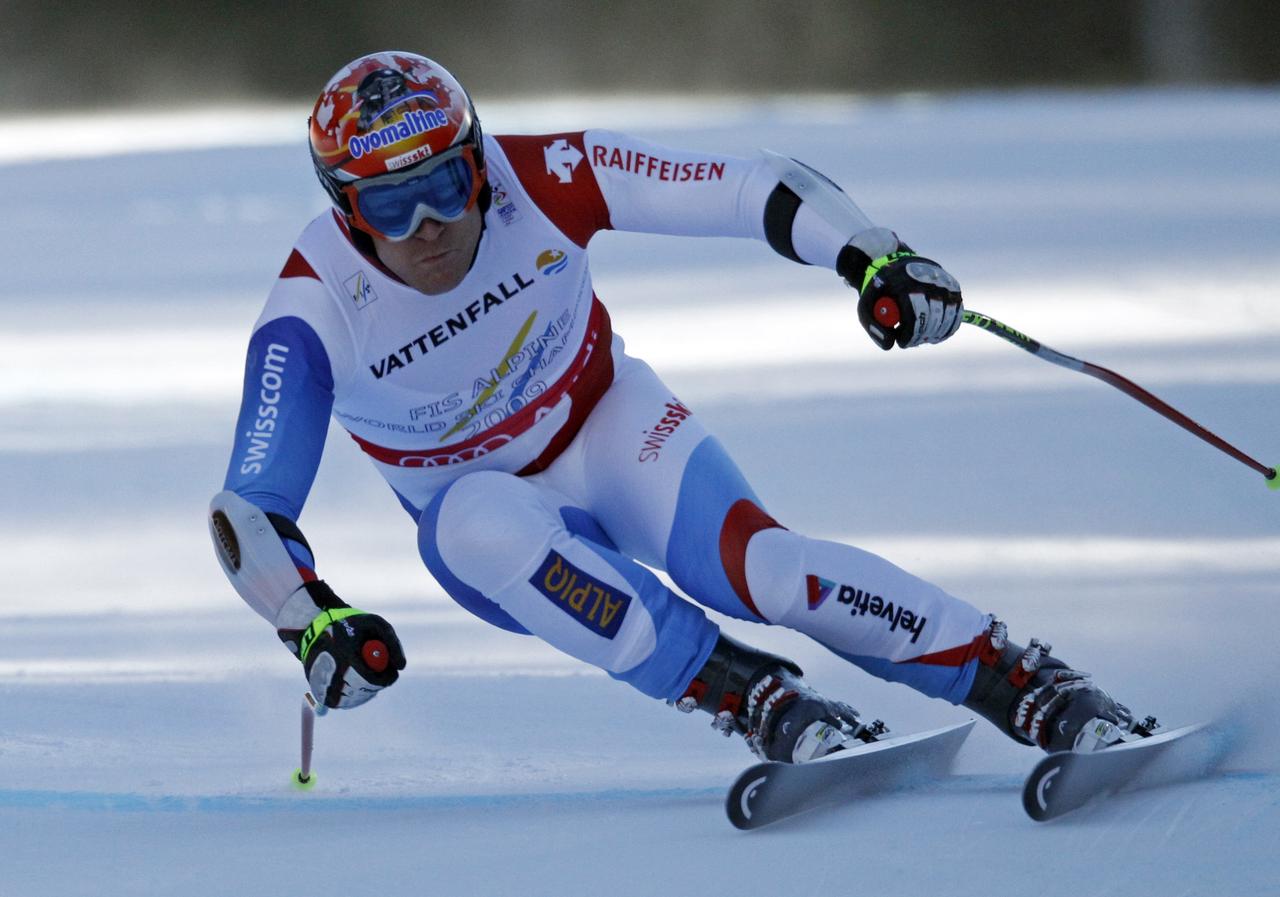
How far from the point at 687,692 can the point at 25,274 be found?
6169 mm

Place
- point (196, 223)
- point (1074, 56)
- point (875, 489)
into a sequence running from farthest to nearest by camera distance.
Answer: point (1074, 56), point (196, 223), point (875, 489)

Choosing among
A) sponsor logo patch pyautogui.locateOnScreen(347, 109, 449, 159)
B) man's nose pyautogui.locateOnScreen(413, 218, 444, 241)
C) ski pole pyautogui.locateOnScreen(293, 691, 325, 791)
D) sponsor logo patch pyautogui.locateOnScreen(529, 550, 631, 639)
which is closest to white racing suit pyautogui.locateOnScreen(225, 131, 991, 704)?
sponsor logo patch pyautogui.locateOnScreen(529, 550, 631, 639)

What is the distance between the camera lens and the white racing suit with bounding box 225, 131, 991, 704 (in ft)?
9.17

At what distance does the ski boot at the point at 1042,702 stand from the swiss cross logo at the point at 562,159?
3.59 ft

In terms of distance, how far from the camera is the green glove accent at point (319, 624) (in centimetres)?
246

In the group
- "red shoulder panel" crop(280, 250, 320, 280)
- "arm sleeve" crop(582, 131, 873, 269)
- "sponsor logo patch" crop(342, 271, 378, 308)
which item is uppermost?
"arm sleeve" crop(582, 131, 873, 269)

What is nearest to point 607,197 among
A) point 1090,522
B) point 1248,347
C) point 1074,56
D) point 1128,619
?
point 1128,619

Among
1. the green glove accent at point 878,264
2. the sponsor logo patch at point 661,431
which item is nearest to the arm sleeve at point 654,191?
the green glove accent at point 878,264

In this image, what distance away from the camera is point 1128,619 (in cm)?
353

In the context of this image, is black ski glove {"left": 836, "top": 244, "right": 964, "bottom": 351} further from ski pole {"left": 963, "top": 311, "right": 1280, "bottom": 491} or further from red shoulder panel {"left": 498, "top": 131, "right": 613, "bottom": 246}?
red shoulder panel {"left": 498, "top": 131, "right": 613, "bottom": 246}

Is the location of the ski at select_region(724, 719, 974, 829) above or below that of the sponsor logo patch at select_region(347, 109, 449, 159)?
below

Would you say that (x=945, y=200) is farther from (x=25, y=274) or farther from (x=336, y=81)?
→ (x=336, y=81)

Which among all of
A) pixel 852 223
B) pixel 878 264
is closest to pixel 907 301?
pixel 878 264

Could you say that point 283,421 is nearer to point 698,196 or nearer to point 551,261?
point 551,261
